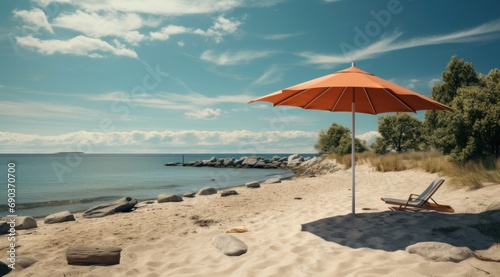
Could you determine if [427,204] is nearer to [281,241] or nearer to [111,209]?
[281,241]

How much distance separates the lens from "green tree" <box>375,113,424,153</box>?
1441 inches

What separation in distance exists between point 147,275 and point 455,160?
1290 centimetres

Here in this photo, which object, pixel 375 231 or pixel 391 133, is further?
pixel 391 133

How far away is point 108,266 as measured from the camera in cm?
433

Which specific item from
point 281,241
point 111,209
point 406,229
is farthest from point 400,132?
point 281,241

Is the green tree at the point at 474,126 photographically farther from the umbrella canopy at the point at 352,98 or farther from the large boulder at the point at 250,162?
the large boulder at the point at 250,162

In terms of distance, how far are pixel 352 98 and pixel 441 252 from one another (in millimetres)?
3350

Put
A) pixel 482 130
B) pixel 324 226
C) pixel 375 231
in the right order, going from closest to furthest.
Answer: pixel 375 231, pixel 324 226, pixel 482 130

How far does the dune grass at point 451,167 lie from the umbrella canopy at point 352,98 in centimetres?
361

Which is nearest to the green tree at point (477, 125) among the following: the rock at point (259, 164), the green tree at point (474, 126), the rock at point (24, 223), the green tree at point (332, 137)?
the green tree at point (474, 126)

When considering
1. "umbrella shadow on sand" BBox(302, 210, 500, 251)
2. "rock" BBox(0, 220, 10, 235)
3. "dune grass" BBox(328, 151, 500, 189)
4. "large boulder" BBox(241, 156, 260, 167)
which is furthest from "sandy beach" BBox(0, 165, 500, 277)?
"large boulder" BBox(241, 156, 260, 167)

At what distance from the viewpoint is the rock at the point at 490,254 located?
3.71 m

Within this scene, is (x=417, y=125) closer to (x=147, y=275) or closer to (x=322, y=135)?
(x=322, y=135)

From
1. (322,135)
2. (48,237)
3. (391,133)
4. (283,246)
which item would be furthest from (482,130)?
(322,135)
